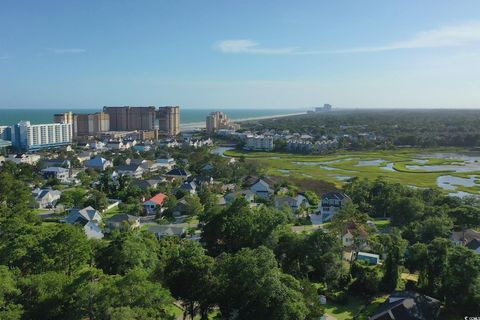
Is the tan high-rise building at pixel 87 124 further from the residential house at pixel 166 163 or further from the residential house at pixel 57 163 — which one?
the residential house at pixel 166 163

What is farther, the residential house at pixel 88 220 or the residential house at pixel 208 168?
the residential house at pixel 208 168

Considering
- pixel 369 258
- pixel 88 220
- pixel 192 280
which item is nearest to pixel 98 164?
pixel 88 220

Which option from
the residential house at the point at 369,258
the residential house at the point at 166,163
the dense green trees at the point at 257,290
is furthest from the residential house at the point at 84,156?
the dense green trees at the point at 257,290

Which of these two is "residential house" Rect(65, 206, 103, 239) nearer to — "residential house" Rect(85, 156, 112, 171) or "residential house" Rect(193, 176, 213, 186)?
"residential house" Rect(193, 176, 213, 186)

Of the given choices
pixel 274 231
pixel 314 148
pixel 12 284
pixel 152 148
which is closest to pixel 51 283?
pixel 12 284

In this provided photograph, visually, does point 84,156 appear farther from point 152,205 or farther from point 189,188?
point 152,205

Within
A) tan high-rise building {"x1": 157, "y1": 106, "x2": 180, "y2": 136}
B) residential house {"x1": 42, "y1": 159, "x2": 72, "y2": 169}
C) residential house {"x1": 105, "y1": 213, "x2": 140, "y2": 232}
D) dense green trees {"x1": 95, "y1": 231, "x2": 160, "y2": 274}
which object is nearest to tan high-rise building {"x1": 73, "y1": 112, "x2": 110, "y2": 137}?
tan high-rise building {"x1": 157, "y1": 106, "x2": 180, "y2": 136}
